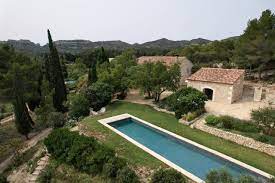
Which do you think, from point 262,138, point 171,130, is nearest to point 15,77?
point 171,130

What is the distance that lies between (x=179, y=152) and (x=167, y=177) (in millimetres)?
5472

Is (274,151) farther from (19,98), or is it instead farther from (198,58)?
(198,58)

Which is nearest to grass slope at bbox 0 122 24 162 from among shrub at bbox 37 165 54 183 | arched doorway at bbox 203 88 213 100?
shrub at bbox 37 165 54 183

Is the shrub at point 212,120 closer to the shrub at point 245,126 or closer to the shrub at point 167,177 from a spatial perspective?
→ the shrub at point 245,126

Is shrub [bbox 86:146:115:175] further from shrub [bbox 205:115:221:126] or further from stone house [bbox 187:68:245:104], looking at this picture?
stone house [bbox 187:68:245:104]

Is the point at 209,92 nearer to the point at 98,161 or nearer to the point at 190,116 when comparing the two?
the point at 190,116

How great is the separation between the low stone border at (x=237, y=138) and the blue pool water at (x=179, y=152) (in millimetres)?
3302

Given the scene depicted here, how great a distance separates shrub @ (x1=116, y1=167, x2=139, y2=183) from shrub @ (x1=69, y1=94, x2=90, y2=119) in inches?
601

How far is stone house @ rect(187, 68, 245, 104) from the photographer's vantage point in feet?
91.5

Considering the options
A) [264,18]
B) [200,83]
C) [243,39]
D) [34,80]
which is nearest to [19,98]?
[34,80]

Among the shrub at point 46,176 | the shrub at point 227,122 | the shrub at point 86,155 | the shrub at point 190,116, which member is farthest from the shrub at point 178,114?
the shrub at point 46,176

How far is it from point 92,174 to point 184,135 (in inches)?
348

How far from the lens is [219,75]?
29.4 metres

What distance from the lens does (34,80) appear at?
36406mm
